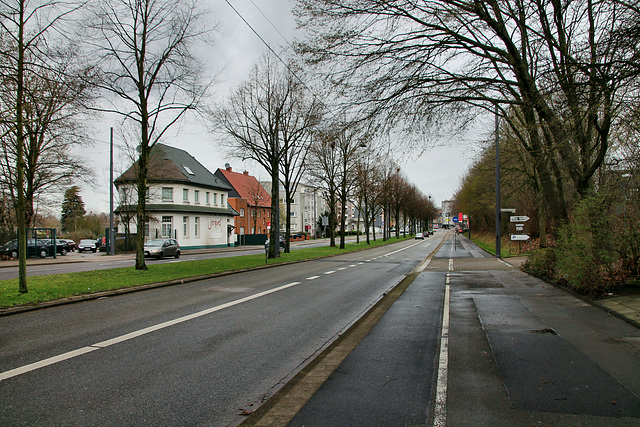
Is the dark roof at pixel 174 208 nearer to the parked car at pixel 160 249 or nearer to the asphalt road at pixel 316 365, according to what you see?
the parked car at pixel 160 249

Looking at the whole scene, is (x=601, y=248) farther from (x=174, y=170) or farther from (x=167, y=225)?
(x=174, y=170)

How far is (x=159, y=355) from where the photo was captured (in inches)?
207

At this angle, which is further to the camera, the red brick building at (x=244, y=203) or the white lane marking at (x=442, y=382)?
the red brick building at (x=244, y=203)

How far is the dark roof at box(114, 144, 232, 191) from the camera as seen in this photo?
123ft

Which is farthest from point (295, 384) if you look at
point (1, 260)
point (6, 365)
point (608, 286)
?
point (1, 260)

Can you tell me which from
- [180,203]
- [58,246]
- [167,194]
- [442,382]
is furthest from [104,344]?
[180,203]

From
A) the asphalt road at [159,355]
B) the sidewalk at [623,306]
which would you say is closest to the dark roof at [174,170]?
the asphalt road at [159,355]

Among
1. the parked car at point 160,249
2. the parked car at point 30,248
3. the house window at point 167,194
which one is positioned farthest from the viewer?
the house window at point 167,194

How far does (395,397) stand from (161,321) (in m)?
4.87

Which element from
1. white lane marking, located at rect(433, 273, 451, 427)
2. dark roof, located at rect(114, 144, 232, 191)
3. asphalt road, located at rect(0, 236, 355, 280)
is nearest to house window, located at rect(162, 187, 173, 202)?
dark roof, located at rect(114, 144, 232, 191)

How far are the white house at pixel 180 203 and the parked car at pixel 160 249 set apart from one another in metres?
6.77

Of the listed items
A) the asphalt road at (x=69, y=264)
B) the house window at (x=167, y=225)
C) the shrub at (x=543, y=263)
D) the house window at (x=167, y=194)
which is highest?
the house window at (x=167, y=194)

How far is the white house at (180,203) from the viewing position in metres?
39.0

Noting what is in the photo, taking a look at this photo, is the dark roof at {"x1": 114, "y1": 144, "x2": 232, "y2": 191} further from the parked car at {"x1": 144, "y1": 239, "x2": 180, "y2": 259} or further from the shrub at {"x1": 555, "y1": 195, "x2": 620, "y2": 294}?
the shrub at {"x1": 555, "y1": 195, "x2": 620, "y2": 294}
